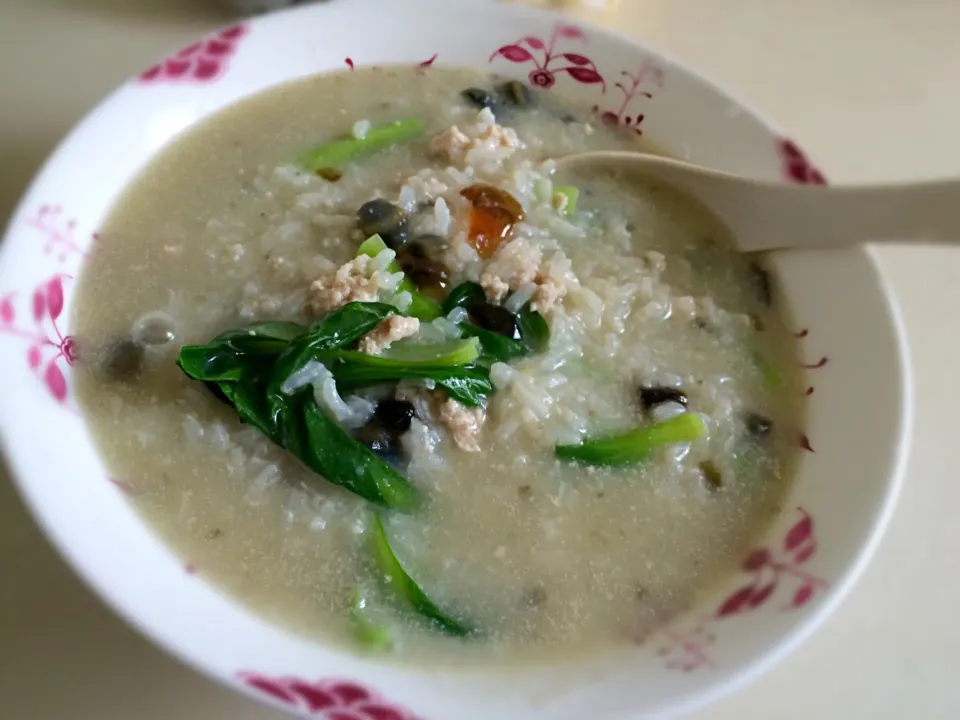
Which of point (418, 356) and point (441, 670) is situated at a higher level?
point (418, 356)

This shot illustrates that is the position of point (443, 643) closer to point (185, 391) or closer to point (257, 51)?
point (185, 391)

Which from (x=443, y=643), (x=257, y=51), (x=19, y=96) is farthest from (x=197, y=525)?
(x=19, y=96)

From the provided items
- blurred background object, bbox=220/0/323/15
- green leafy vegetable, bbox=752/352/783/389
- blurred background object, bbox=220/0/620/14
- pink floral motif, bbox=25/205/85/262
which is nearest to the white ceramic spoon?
green leafy vegetable, bbox=752/352/783/389

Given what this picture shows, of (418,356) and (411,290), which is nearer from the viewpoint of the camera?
(418,356)

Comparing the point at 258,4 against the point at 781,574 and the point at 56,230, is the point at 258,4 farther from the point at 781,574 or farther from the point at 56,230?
the point at 781,574

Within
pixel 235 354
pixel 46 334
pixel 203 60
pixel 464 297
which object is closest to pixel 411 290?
pixel 464 297

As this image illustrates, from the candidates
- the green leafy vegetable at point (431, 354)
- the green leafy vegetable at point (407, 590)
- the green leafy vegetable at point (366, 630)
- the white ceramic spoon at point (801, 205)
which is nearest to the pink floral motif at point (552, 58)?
the white ceramic spoon at point (801, 205)
